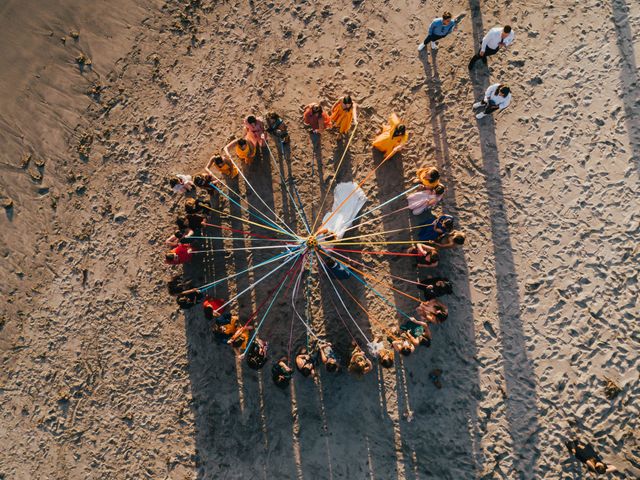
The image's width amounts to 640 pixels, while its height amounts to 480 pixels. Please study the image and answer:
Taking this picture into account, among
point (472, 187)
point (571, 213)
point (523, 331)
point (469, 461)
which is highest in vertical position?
point (472, 187)

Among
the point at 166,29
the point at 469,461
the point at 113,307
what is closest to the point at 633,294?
the point at 469,461

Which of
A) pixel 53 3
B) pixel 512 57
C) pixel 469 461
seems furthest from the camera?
pixel 53 3

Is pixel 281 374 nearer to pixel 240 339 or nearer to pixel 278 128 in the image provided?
pixel 240 339

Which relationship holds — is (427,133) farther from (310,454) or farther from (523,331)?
(310,454)

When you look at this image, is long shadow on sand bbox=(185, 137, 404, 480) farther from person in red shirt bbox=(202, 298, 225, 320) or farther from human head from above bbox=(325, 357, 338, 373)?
human head from above bbox=(325, 357, 338, 373)

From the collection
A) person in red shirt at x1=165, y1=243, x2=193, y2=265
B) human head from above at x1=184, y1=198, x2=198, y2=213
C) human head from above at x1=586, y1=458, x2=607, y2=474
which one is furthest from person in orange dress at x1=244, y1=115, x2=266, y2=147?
human head from above at x1=586, y1=458, x2=607, y2=474

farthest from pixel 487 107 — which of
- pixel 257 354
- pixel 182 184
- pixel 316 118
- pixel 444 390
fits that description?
pixel 257 354
